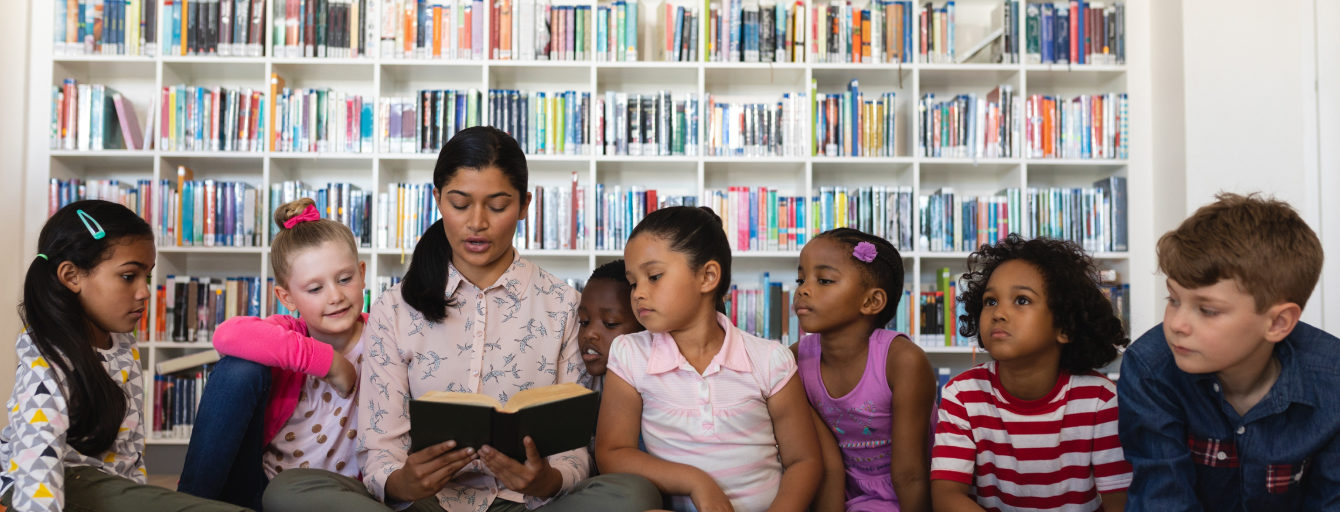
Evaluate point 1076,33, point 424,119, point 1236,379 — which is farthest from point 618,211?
point 1236,379

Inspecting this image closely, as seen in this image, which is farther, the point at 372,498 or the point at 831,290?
the point at 831,290

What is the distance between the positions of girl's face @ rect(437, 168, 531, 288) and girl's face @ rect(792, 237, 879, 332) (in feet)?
2.06

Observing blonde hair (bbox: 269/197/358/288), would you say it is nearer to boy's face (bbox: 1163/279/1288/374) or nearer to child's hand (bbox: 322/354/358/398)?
child's hand (bbox: 322/354/358/398)

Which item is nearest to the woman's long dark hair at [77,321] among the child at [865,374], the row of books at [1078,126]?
the child at [865,374]

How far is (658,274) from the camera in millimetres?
1625

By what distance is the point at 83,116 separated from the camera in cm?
340

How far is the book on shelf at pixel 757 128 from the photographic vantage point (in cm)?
349

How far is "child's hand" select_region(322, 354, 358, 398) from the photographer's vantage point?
1.75 meters

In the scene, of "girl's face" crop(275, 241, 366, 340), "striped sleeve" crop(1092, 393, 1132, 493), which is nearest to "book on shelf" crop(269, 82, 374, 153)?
"girl's face" crop(275, 241, 366, 340)

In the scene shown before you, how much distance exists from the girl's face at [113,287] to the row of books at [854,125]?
244 centimetres

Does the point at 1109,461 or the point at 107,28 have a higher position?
the point at 107,28

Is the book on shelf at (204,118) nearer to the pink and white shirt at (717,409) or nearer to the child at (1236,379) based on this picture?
the pink and white shirt at (717,409)

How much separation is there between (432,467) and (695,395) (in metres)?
0.47

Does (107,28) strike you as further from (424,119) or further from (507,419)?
(507,419)
